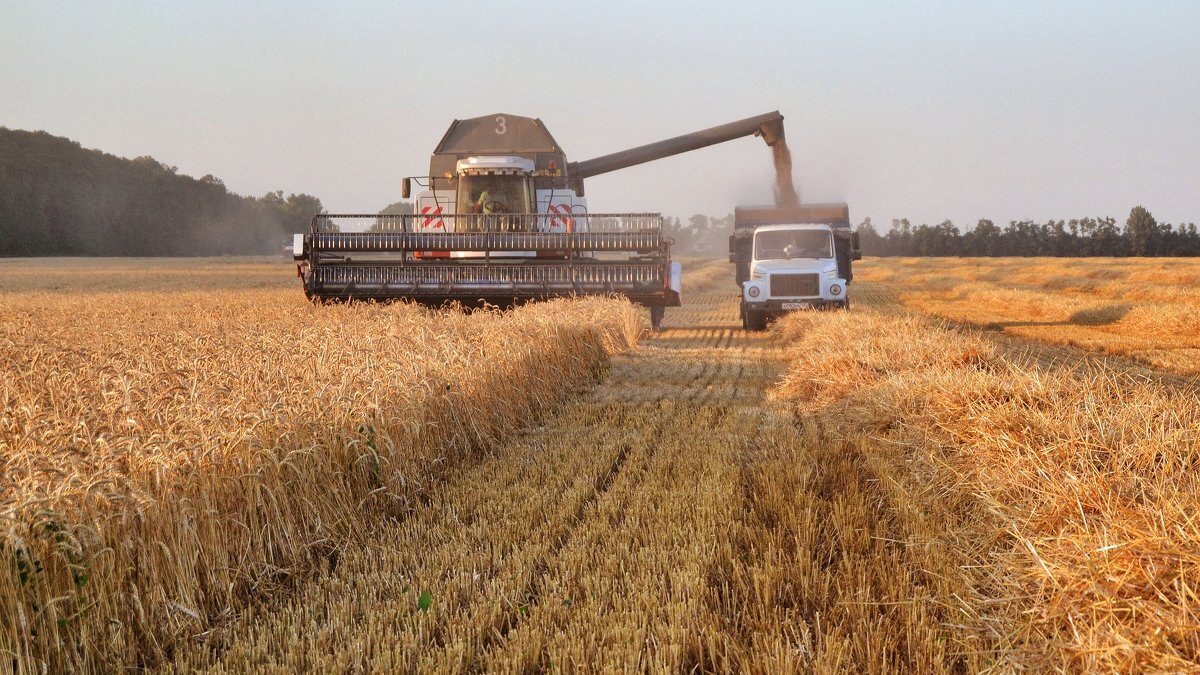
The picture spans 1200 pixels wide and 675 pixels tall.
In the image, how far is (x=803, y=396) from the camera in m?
8.84

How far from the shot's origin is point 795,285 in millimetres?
17375

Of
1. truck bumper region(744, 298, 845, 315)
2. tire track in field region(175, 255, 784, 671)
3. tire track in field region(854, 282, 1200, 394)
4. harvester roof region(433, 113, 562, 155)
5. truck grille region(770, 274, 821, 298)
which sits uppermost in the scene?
harvester roof region(433, 113, 562, 155)

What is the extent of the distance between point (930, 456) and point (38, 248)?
7290 centimetres

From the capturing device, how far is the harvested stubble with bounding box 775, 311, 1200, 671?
2812mm

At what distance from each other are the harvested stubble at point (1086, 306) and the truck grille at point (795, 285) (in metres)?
3.79

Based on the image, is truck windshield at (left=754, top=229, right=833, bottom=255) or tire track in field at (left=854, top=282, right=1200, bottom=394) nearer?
tire track in field at (left=854, top=282, right=1200, bottom=394)

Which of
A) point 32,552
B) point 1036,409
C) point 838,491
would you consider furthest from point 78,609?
point 1036,409

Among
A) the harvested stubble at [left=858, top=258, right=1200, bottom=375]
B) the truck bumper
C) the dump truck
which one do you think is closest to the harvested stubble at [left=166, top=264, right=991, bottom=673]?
the harvested stubble at [left=858, top=258, right=1200, bottom=375]

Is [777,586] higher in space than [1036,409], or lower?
lower

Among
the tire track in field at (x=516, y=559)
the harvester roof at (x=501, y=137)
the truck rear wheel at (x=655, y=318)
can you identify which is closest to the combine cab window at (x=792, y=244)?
the truck rear wheel at (x=655, y=318)

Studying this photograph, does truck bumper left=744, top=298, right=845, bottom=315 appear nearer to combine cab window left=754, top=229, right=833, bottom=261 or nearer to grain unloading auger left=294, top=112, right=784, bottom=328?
combine cab window left=754, top=229, right=833, bottom=261

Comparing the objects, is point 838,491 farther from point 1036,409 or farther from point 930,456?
point 1036,409

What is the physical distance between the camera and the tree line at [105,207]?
213 feet

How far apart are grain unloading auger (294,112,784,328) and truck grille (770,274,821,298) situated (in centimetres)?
242
